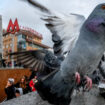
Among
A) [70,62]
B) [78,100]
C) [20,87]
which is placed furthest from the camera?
Answer: [20,87]

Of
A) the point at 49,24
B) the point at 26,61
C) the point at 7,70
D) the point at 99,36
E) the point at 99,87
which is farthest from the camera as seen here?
the point at 7,70

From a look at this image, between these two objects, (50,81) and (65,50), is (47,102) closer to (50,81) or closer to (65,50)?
(50,81)

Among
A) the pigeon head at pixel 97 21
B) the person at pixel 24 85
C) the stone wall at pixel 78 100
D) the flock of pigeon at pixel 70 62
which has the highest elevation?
the pigeon head at pixel 97 21

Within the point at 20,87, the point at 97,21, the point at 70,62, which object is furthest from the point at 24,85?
the point at 97,21

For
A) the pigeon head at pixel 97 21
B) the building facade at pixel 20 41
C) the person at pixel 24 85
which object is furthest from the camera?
the building facade at pixel 20 41

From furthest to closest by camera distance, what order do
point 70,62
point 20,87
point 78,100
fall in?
1. point 20,87
2. point 78,100
3. point 70,62

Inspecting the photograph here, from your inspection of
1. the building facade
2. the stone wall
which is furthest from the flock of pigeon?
the building facade

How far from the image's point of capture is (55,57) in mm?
2953

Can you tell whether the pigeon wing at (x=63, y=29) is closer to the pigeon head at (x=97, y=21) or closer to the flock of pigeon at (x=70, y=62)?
the flock of pigeon at (x=70, y=62)

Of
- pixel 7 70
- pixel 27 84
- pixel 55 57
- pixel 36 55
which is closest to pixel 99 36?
pixel 55 57

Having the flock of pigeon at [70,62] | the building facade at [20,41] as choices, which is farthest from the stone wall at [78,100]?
the building facade at [20,41]

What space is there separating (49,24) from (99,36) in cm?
99

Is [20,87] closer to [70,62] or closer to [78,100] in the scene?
[78,100]

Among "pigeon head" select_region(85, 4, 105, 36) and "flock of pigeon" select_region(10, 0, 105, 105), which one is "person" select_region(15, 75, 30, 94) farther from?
"pigeon head" select_region(85, 4, 105, 36)
